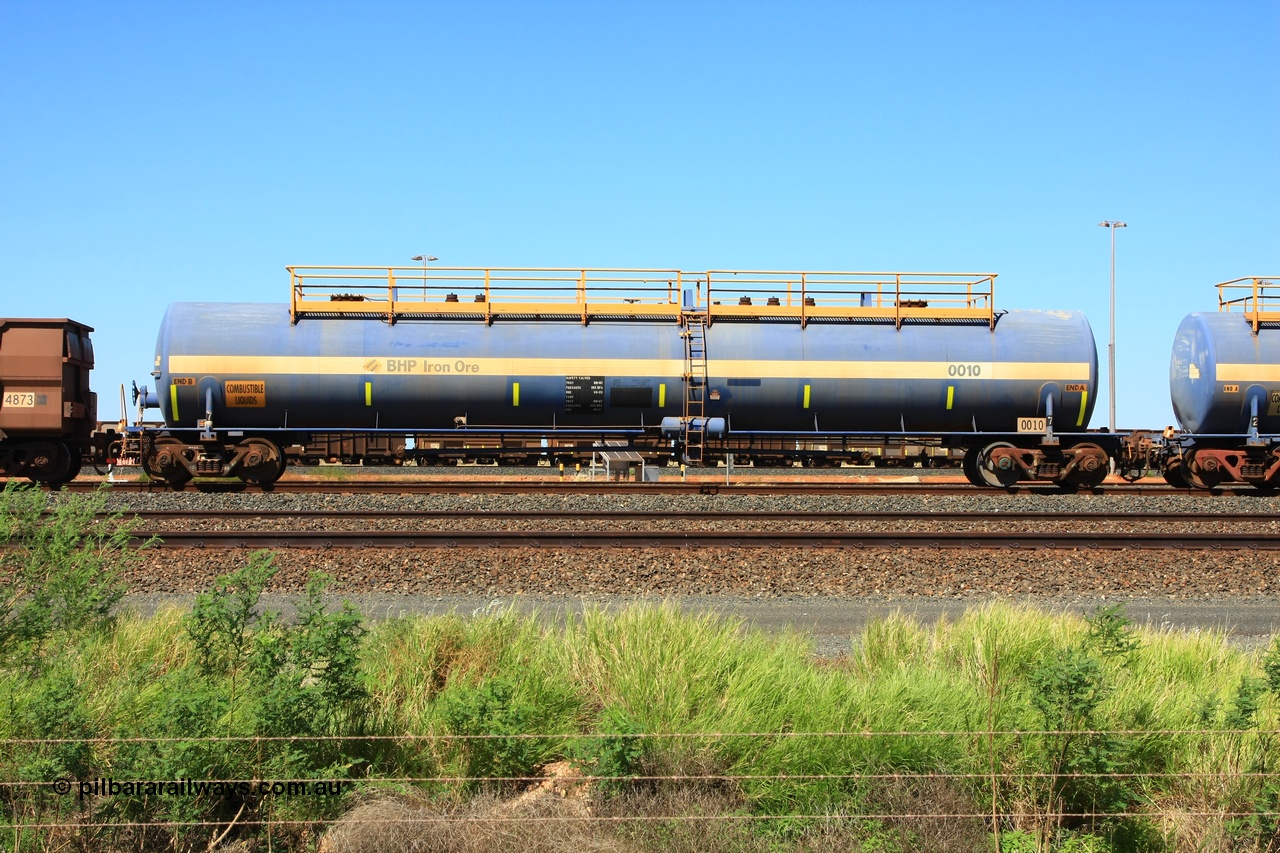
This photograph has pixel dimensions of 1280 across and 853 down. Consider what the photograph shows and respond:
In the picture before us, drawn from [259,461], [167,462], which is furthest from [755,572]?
[167,462]

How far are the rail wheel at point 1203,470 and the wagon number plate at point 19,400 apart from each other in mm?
26508

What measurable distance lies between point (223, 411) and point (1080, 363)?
63.8 ft

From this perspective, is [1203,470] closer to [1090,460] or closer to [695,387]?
[1090,460]

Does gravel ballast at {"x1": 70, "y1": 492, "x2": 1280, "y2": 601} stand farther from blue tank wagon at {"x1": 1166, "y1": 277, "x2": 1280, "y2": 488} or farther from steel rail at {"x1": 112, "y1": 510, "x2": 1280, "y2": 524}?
blue tank wagon at {"x1": 1166, "y1": 277, "x2": 1280, "y2": 488}

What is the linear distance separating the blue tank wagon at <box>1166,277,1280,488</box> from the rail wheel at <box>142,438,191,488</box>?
23.2m

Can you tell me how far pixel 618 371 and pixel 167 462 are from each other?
10.1 m

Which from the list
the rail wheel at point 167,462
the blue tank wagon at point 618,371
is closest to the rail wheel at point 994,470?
the blue tank wagon at point 618,371

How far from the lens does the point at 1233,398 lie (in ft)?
71.5

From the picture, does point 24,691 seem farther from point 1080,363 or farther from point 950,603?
point 1080,363

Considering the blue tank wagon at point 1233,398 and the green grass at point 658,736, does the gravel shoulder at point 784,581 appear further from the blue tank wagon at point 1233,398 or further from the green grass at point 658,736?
the blue tank wagon at point 1233,398

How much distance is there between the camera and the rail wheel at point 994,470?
70.7 ft

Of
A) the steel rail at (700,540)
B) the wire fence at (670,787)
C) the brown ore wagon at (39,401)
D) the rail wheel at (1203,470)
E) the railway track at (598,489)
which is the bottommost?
the wire fence at (670,787)

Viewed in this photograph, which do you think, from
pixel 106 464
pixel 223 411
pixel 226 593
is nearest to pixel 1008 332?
pixel 223 411

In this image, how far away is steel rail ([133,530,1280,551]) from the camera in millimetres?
12820
